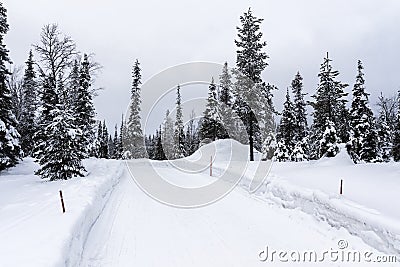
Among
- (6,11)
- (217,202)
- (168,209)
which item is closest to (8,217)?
(168,209)

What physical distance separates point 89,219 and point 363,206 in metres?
6.92

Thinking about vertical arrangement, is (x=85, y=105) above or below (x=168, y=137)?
above

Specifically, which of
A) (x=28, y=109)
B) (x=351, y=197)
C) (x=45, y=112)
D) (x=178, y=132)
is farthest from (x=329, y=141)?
(x=28, y=109)

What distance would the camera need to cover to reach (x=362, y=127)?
2889cm

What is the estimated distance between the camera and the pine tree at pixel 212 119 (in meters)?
39.6

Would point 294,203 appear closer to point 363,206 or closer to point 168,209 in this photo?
point 363,206

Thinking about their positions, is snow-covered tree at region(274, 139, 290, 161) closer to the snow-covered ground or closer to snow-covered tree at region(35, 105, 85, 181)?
the snow-covered ground

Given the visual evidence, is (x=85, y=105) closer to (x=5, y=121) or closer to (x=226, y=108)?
(x=5, y=121)

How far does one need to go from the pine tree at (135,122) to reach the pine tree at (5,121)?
2053 cm

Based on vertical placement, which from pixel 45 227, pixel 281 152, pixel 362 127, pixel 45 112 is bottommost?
pixel 45 227

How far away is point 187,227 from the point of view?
24.8ft

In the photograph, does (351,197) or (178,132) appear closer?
(351,197)

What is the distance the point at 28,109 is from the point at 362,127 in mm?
36197

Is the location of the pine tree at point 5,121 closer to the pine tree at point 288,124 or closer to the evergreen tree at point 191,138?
the pine tree at point 288,124
